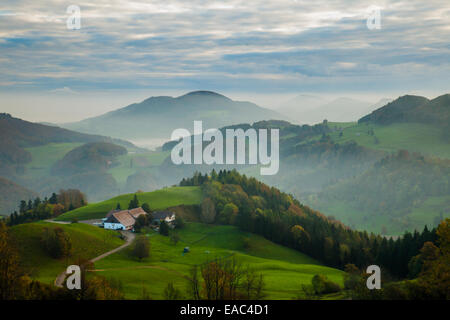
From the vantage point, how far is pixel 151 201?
479 feet

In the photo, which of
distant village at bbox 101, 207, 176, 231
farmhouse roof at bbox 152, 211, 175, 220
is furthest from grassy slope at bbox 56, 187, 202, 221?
distant village at bbox 101, 207, 176, 231

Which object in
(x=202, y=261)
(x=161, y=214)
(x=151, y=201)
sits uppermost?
(x=151, y=201)

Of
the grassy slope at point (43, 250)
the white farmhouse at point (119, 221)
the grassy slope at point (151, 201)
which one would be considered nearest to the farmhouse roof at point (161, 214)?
the white farmhouse at point (119, 221)

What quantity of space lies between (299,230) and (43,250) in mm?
65341

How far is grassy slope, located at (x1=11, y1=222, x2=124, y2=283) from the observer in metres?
59.4

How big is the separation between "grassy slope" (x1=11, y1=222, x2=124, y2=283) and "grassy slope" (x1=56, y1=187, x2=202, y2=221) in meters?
38.8

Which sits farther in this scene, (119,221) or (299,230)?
(299,230)

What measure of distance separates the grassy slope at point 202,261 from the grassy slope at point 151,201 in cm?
2498

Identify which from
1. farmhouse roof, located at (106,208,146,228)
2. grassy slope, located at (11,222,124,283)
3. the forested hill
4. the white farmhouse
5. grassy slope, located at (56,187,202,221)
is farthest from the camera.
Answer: grassy slope, located at (56,187,202,221)

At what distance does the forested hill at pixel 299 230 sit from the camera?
84.1 meters

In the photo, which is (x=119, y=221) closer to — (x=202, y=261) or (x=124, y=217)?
(x=124, y=217)

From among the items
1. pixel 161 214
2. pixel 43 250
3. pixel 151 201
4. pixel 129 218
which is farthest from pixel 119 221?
pixel 43 250

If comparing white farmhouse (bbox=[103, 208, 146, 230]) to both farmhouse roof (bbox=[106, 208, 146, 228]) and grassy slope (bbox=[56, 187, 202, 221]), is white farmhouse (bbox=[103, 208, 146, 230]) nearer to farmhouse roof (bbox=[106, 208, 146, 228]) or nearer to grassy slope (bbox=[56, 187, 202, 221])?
farmhouse roof (bbox=[106, 208, 146, 228])
